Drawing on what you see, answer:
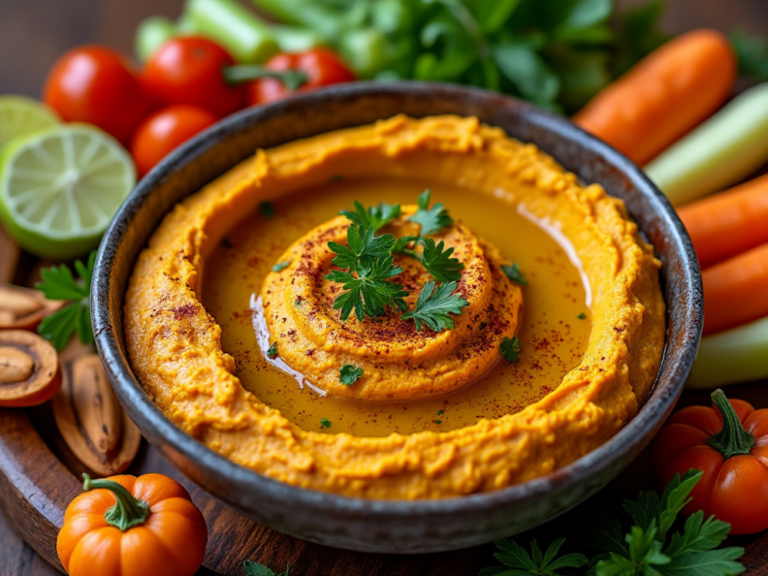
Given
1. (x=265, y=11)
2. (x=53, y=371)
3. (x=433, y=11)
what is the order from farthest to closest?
1. (x=265, y=11)
2. (x=433, y=11)
3. (x=53, y=371)

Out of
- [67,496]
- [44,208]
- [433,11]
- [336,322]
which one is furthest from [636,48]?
[67,496]

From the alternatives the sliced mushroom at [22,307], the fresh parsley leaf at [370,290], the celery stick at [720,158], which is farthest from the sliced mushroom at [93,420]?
the celery stick at [720,158]

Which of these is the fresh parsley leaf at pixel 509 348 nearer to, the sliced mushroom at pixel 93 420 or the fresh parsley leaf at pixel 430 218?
the fresh parsley leaf at pixel 430 218

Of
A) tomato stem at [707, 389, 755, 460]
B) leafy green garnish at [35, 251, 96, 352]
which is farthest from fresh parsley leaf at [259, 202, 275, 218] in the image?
tomato stem at [707, 389, 755, 460]

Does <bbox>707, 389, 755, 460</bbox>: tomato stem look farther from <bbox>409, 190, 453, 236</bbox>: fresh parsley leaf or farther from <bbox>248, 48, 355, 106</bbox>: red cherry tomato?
<bbox>248, 48, 355, 106</bbox>: red cherry tomato

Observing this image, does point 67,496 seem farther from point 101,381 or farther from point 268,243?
point 268,243

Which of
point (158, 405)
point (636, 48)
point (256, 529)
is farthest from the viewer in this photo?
point (636, 48)
